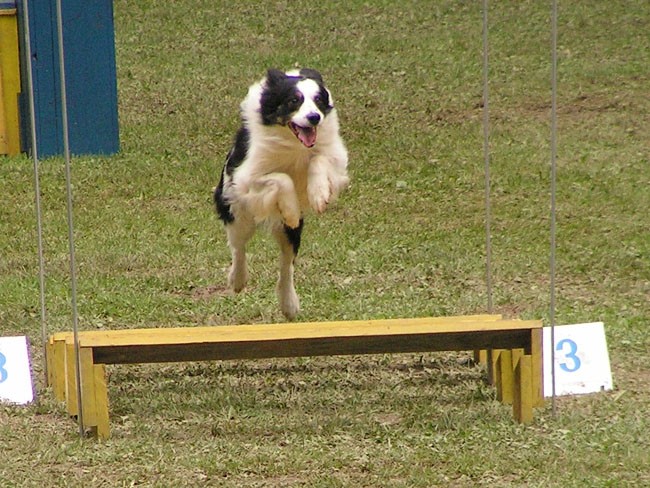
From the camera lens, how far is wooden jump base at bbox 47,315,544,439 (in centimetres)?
574

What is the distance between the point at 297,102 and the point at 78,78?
22.5ft

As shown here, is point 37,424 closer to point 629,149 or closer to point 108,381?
point 108,381

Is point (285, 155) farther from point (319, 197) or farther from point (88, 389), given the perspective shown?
point (88, 389)

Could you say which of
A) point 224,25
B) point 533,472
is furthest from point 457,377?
point 224,25

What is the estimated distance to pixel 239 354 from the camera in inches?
228

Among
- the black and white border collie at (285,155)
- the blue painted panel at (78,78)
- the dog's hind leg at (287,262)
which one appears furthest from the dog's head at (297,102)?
the blue painted panel at (78,78)

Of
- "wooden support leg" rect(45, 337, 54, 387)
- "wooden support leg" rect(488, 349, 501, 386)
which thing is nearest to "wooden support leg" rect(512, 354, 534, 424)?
"wooden support leg" rect(488, 349, 501, 386)

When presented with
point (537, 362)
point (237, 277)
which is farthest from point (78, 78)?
point (537, 362)

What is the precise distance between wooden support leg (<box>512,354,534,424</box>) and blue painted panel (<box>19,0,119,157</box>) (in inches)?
300

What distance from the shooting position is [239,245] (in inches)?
279

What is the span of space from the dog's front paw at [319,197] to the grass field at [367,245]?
103 cm

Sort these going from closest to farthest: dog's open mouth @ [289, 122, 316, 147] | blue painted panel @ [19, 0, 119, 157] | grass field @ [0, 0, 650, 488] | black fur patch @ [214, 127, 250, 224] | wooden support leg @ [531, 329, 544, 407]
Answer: grass field @ [0, 0, 650, 488]
wooden support leg @ [531, 329, 544, 407]
dog's open mouth @ [289, 122, 316, 147]
black fur patch @ [214, 127, 250, 224]
blue painted panel @ [19, 0, 119, 157]

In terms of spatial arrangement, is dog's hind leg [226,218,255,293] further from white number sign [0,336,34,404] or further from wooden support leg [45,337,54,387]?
white number sign [0,336,34,404]

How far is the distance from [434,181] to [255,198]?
5804mm
